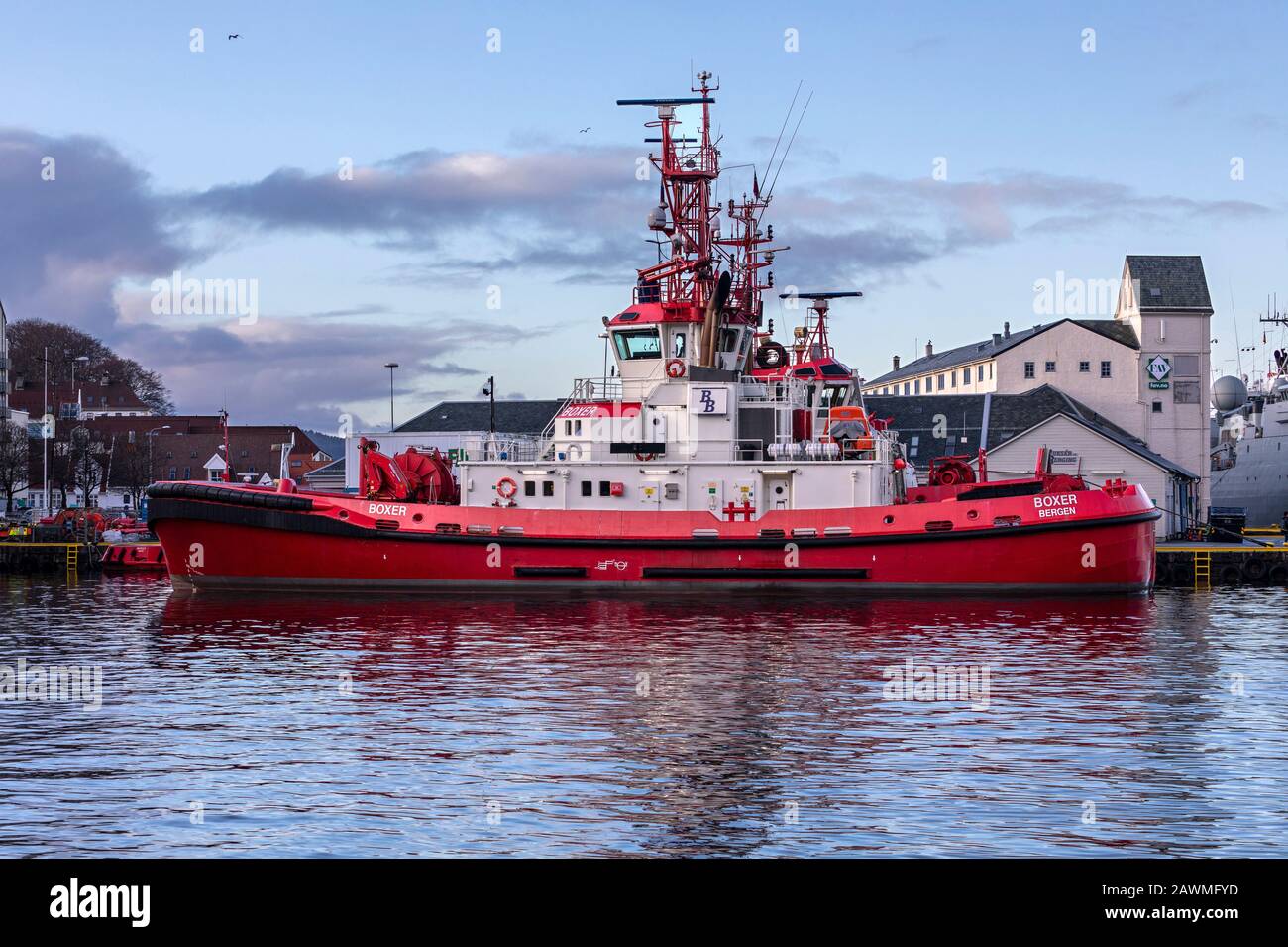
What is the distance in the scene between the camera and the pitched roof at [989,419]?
58062 millimetres

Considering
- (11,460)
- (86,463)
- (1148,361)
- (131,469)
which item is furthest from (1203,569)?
(131,469)

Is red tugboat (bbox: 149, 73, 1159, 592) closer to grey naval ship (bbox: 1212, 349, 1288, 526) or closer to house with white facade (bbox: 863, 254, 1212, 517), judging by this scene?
house with white facade (bbox: 863, 254, 1212, 517)

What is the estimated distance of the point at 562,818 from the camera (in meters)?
11.1

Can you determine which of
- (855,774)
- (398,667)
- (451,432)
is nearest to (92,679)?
(398,667)

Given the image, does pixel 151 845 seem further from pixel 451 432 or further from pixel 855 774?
pixel 451 432

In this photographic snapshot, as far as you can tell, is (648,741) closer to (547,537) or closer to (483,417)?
(547,537)

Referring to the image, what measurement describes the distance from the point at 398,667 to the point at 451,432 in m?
45.8

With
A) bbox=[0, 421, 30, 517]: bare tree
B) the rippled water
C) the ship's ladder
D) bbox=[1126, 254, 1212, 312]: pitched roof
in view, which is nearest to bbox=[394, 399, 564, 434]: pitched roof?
bbox=[0, 421, 30, 517]: bare tree

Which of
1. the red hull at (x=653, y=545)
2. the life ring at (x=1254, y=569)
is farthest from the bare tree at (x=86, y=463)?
the life ring at (x=1254, y=569)

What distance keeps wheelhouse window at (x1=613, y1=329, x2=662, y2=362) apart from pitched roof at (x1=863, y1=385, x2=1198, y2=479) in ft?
77.9

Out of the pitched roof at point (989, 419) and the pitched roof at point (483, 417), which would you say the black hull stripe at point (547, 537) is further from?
the pitched roof at point (483, 417)

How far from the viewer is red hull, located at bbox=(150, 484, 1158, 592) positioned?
3100 cm

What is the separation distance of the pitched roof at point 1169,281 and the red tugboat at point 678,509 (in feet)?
106
